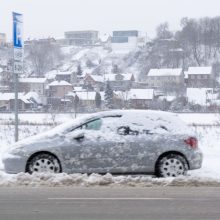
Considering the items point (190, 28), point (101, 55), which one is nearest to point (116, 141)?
point (190, 28)

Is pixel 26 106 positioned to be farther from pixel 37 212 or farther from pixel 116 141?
pixel 37 212

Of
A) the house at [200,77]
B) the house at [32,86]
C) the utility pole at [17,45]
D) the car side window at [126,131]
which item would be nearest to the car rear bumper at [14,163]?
the car side window at [126,131]

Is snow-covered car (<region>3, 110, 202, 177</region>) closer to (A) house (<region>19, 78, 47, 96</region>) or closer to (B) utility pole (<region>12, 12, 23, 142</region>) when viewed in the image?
(B) utility pole (<region>12, 12, 23, 142</region>)

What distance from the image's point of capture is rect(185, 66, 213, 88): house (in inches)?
3434

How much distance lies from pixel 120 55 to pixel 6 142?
151982 mm

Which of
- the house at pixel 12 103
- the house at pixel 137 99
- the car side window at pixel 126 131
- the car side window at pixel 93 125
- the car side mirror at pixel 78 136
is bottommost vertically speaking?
the house at pixel 12 103

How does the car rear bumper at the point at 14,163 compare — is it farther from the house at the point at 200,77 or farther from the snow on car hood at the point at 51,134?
the house at the point at 200,77

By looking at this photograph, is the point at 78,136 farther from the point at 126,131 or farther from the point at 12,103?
the point at 12,103

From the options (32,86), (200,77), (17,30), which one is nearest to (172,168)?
(17,30)

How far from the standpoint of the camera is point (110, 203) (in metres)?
9.70

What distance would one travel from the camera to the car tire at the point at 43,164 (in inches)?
484

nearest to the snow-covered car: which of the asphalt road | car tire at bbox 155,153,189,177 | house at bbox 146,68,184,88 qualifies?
car tire at bbox 155,153,189,177

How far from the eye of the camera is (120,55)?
172 meters

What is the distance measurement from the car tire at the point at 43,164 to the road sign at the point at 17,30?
3.59 m
